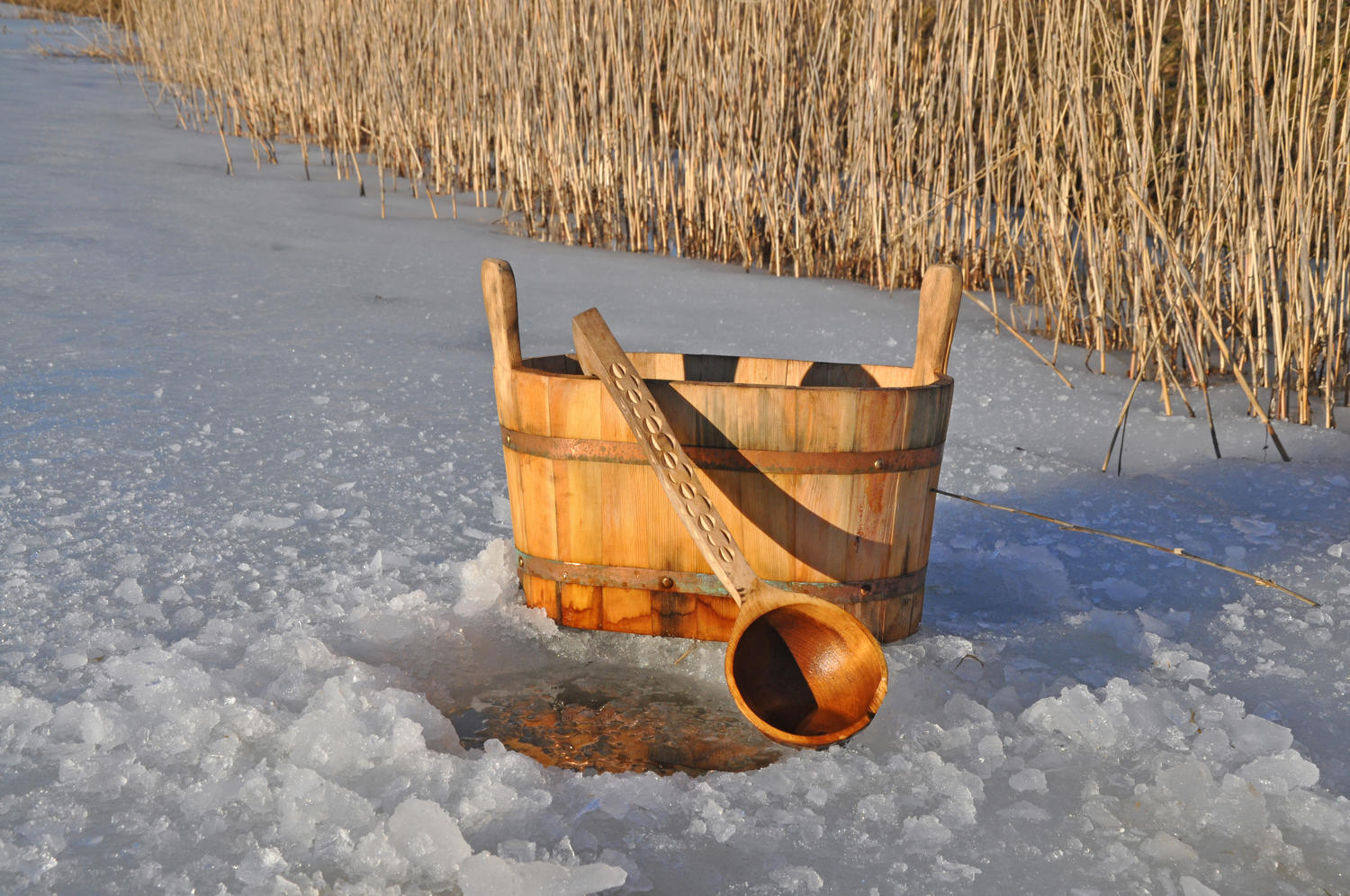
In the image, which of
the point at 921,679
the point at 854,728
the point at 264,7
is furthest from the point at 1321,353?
the point at 264,7

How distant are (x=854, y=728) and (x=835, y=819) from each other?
0.15 metres

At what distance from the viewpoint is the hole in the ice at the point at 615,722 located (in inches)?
49.9

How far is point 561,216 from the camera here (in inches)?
172

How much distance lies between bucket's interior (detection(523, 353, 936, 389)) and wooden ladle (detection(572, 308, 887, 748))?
1.13ft

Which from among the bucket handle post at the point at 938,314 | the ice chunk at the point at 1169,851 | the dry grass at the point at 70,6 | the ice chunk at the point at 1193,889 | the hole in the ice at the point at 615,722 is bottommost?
the hole in the ice at the point at 615,722

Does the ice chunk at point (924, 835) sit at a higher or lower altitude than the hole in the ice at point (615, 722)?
higher

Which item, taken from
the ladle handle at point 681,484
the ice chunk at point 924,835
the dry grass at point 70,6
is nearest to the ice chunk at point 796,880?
the ice chunk at point 924,835

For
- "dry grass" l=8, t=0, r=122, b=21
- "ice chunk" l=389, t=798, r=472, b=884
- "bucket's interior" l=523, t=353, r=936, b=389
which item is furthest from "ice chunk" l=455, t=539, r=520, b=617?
"dry grass" l=8, t=0, r=122, b=21

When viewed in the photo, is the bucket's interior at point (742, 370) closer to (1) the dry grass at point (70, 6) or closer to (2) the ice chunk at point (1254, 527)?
(2) the ice chunk at point (1254, 527)

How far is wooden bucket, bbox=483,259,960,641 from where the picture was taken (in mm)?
1420

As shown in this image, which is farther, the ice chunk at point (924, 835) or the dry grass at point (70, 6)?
the dry grass at point (70, 6)

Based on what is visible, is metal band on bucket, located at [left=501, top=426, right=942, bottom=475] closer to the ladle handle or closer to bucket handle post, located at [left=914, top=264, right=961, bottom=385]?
the ladle handle

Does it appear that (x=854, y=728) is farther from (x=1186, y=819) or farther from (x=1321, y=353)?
(x=1321, y=353)

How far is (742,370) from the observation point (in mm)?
1779
